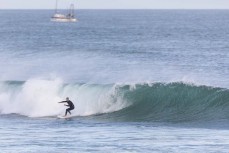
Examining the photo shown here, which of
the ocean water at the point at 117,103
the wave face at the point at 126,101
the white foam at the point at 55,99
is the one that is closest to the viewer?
the ocean water at the point at 117,103

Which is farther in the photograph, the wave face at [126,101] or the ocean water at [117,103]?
the wave face at [126,101]

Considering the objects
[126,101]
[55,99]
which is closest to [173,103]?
[126,101]

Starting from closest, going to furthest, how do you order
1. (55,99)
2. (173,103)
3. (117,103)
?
(173,103) < (117,103) < (55,99)

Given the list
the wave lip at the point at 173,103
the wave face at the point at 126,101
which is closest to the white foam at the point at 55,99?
the wave face at the point at 126,101

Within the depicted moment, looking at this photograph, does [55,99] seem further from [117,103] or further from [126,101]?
[126,101]

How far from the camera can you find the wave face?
129ft

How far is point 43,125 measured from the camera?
3516 centimetres

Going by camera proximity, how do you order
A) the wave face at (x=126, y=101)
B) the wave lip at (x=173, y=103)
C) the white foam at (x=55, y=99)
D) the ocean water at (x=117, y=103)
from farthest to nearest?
the white foam at (x=55, y=99), the wave face at (x=126, y=101), the wave lip at (x=173, y=103), the ocean water at (x=117, y=103)

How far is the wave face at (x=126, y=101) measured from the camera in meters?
39.2

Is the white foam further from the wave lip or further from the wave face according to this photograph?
the wave lip

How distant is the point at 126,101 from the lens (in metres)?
42.2

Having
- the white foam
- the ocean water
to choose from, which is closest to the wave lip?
the ocean water

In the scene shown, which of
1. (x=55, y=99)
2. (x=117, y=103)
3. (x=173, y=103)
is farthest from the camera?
(x=55, y=99)

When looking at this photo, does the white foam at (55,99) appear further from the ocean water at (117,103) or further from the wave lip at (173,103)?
the wave lip at (173,103)
